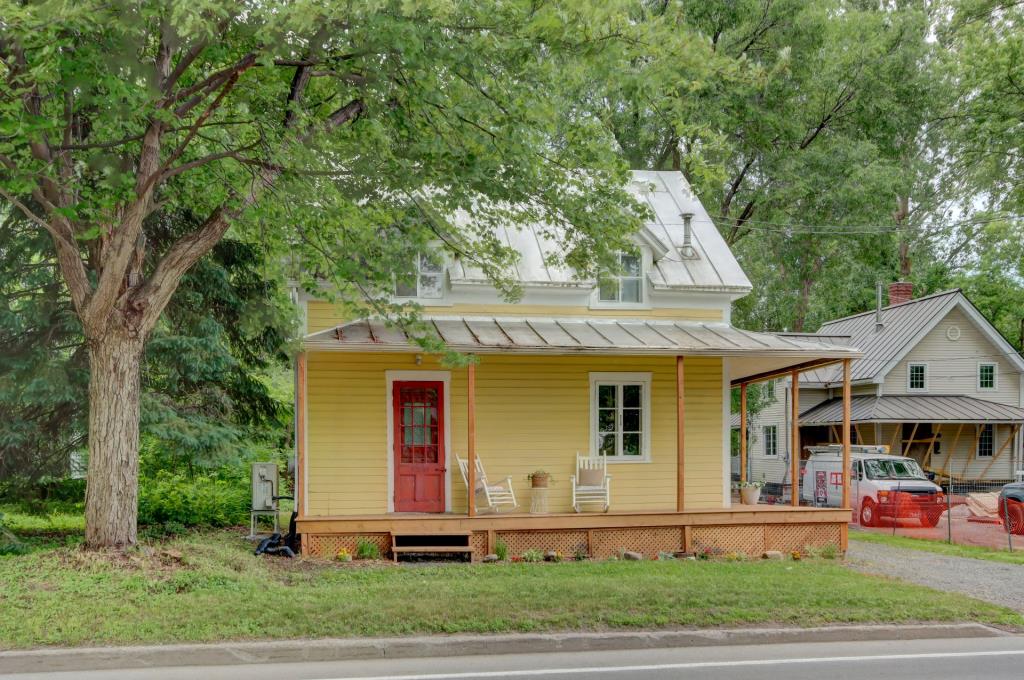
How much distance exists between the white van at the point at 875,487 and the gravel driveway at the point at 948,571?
435 cm

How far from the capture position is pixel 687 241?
18547 millimetres

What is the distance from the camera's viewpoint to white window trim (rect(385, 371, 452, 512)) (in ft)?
52.6

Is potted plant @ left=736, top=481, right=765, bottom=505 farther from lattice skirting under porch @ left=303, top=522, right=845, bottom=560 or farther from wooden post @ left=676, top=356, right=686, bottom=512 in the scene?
wooden post @ left=676, top=356, right=686, bottom=512

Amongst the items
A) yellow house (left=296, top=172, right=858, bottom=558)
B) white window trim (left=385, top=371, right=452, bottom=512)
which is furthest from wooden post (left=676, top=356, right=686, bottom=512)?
white window trim (left=385, top=371, right=452, bottom=512)

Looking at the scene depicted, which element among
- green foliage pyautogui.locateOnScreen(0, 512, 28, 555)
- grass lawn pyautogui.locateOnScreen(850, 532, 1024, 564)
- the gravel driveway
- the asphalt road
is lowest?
grass lawn pyautogui.locateOnScreen(850, 532, 1024, 564)

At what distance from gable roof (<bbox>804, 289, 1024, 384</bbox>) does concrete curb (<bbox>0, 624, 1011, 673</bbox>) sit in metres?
22.8

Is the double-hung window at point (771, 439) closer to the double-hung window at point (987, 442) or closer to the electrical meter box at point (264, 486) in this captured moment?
the double-hung window at point (987, 442)

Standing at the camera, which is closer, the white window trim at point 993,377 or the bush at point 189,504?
the bush at point 189,504

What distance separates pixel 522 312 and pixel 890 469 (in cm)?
1196

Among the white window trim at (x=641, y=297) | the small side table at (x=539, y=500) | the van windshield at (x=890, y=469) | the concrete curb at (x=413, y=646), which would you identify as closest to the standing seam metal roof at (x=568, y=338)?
the white window trim at (x=641, y=297)

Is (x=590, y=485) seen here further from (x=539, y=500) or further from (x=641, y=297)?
(x=641, y=297)

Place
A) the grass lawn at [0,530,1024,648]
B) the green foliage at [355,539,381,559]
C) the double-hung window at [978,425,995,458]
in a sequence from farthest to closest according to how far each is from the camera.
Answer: the double-hung window at [978,425,995,458]
the green foliage at [355,539,381,559]
the grass lawn at [0,530,1024,648]

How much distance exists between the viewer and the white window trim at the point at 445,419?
52.6 ft

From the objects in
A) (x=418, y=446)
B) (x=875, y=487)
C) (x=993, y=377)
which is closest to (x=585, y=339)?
(x=418, y=446)
